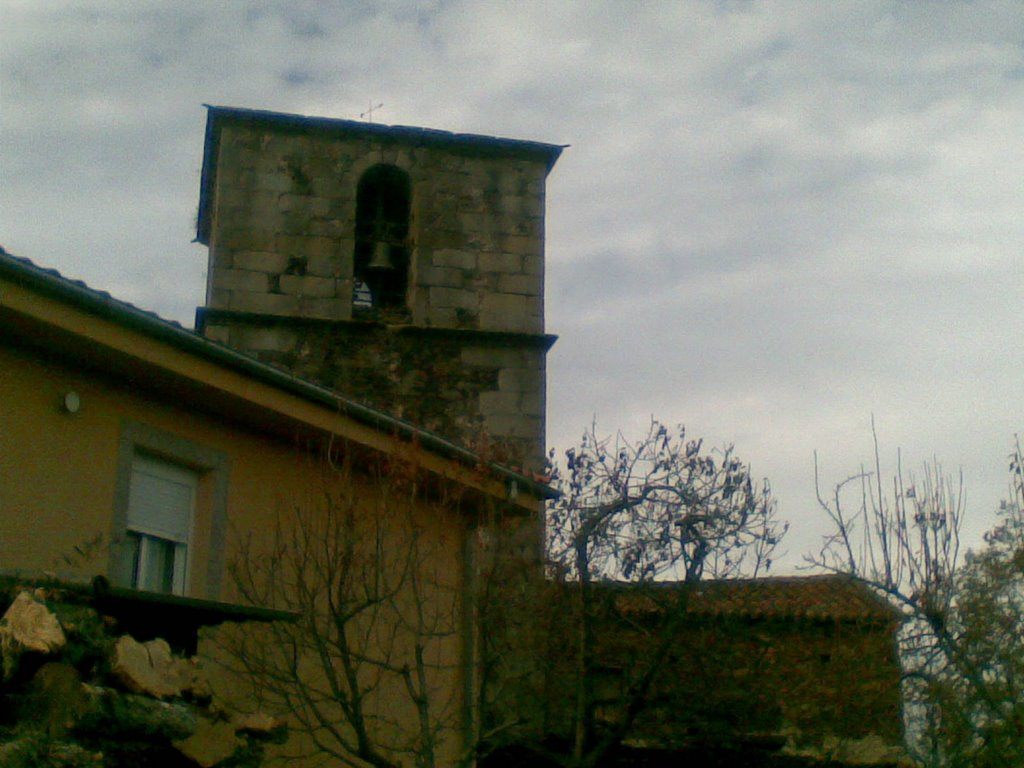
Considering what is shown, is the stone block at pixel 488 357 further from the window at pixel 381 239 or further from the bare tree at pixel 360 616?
the bare tree at pixel 360 616

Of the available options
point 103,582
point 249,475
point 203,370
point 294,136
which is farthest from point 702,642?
point 294,136

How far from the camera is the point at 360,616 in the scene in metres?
9.57

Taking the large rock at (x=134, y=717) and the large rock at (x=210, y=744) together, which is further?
the large rock at (x=210, y=744)

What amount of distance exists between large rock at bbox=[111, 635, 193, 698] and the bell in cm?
984

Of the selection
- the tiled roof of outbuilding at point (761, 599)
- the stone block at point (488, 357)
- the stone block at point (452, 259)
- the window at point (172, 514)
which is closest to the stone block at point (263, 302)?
the stone block at point (452, 259)

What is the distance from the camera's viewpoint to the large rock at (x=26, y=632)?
5.83 meters

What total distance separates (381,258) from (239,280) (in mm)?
1681

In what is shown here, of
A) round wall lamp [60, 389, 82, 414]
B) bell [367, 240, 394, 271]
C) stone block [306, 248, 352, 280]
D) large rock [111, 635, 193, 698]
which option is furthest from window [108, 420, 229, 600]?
bell [367, 240, 394, 271]

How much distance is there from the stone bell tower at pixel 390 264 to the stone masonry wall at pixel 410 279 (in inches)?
0.7

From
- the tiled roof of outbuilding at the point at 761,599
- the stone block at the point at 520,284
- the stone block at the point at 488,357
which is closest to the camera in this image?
the tiled roof of outbuilding at the point at 761,599

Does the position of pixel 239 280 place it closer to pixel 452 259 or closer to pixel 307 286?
pixel 307 286

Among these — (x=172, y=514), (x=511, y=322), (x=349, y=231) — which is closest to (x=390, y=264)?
(x=349, y=231)

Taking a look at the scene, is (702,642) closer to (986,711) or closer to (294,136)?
(986,711)

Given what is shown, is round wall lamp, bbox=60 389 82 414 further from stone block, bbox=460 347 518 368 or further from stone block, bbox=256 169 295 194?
stone block, bbox=256 169 295 194
